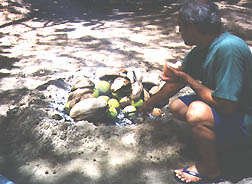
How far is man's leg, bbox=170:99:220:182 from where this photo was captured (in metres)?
1.76

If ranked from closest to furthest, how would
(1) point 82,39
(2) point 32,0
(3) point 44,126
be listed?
(3) point 44,126 < (1) point 82,39 < (2) point 32,0

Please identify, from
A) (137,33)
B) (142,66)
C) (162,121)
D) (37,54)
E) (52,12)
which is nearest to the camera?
(162,121)

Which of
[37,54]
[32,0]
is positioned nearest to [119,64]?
[37,54]

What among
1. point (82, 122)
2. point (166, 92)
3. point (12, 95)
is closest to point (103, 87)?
point (82, 122)

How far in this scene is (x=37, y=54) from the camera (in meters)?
4.43

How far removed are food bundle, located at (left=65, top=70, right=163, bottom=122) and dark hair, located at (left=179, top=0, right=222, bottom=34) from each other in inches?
44.9

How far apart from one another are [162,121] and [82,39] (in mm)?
3220

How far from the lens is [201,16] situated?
1701 mm

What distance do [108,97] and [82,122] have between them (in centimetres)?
46

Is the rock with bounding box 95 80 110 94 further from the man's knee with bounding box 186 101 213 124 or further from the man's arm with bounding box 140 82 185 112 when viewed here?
the man's knee with bounding box 186 101 213 124

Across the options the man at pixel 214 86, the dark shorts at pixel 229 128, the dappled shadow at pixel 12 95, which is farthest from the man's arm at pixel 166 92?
the dappled shadow at pixel 12 95

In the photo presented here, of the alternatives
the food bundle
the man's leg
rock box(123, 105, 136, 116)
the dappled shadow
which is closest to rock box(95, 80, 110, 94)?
the food bundle

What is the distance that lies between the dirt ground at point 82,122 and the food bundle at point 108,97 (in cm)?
13

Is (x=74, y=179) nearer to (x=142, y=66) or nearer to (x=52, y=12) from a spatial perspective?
(x=142, y=66)
